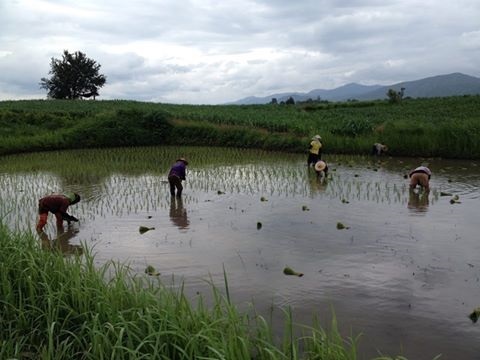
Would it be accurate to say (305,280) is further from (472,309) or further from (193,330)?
(193,330)

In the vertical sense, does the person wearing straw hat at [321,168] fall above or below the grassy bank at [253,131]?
below

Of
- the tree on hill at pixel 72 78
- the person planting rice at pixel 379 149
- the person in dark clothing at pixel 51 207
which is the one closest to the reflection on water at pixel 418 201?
the person planting rice at pixel 379 149

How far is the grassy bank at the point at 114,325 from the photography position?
3.10 meters

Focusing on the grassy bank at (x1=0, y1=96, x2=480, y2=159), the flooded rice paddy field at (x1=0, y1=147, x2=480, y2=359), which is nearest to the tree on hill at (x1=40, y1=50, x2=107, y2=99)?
the grassy bank at (x1=0, y1=96, x2=480, y2=159)

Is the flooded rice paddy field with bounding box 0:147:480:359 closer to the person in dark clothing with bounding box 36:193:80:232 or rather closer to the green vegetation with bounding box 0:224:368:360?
the person in dark clothing with bounding box 36:193:80:232

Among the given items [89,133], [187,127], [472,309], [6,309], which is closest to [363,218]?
[472,309]

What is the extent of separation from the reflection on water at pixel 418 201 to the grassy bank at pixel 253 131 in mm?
7279

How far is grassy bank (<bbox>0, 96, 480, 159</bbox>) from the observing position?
57.7 feet

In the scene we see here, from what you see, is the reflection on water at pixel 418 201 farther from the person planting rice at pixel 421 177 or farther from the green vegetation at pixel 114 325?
the green vegetation at pixel 114 325

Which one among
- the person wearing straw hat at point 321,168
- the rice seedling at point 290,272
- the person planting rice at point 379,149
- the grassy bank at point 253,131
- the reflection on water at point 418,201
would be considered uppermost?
the grassy bank at point 253,131

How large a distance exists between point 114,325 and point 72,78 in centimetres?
5251

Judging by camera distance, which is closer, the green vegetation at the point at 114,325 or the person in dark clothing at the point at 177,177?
the green vegetation at the point at 114,325

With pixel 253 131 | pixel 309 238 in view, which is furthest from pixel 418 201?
pixel 253 131

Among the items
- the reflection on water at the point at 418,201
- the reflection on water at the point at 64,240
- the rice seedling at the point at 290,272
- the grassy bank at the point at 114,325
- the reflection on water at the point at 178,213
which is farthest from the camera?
the reflection on water at the point at 418,201
